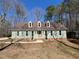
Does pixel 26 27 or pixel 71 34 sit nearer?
pixel 26 27

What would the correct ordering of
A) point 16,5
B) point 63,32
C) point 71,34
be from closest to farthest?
1. point 63,32
2. point 71,34
3. point 16,5

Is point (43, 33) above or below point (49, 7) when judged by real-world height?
below

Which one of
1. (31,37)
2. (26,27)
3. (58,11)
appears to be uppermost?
(58,11)

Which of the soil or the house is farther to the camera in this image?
the house

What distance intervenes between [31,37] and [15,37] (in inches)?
147

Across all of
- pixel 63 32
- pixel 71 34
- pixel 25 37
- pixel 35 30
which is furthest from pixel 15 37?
pixel 71 34

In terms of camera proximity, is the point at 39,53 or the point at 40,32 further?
the point at 40,32

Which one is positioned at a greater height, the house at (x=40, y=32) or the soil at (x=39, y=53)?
the house at (x=40, y=32)

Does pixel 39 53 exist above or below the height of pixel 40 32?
below

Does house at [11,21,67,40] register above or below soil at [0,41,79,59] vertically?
above

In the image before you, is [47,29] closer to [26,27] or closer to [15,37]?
[26,27]

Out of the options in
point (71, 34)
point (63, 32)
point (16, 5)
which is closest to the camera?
point (63, 32)

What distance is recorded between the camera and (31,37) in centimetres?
3388

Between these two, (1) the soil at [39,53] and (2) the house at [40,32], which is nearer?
(1) the soil at [39,53]
